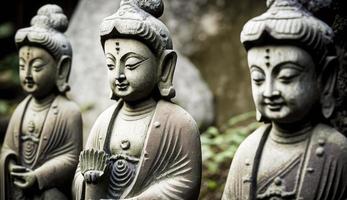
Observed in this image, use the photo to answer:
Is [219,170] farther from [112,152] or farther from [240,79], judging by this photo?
[112,152]

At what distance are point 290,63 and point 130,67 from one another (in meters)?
1.32

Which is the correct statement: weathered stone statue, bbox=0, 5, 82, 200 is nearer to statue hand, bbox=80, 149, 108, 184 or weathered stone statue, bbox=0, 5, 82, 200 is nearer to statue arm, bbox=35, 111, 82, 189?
statue arm, bbox=35, 111, 82, 189

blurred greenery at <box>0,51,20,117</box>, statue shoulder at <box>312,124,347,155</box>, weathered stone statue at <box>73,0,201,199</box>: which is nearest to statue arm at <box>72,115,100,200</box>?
weathered stone statue at <box>73,0,201,199</box>

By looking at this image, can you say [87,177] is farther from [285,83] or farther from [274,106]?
[285,83]

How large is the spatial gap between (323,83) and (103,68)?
5995mm

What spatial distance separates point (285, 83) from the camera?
5055mm

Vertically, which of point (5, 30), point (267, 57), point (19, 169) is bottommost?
point (19, 169)

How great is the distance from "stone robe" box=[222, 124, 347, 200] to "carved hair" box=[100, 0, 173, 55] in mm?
1174

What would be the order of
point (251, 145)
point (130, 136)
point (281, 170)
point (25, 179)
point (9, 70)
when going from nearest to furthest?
point (281, 170), point (251, 145), point (130, 136), point (25, 179), point (9, 70)

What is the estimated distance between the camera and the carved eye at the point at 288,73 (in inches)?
198

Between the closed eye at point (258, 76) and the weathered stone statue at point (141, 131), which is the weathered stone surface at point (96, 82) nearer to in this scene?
the weathered stone statue at point (141, 131)

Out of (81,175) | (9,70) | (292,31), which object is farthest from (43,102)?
(9,70)

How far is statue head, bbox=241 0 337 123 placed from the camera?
5.04 metres

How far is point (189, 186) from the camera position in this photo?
228 inches
